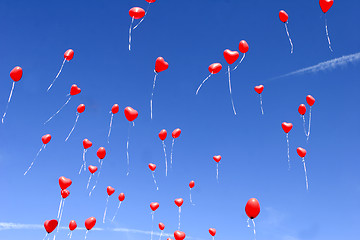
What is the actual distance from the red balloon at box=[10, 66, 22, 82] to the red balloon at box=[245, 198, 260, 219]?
9.66m

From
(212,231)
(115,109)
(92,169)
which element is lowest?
(212,231)

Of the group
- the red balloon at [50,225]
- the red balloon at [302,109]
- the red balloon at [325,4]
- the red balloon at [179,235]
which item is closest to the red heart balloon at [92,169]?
the red balloon at [50,225]

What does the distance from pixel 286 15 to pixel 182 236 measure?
36.9 ft

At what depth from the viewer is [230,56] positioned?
14008 mm

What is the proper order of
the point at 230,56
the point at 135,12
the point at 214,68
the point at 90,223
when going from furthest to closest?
the point at 90,223 → the point at 214,68 → the point at 230,56 → the point at 135,12

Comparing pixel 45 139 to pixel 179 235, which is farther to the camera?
pixel 179 235

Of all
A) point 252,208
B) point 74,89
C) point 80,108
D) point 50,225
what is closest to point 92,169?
point 80,108

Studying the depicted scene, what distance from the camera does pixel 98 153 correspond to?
1694 cm

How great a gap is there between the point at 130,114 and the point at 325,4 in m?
8.41

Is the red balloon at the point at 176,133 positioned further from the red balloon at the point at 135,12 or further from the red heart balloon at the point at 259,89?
the red balloon at the point at 135,12

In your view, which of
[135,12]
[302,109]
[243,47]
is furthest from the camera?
[302,109]

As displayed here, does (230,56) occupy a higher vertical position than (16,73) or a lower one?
lower

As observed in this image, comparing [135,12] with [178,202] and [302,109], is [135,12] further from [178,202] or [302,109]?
[178,202]

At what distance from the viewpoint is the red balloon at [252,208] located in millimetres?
11766
